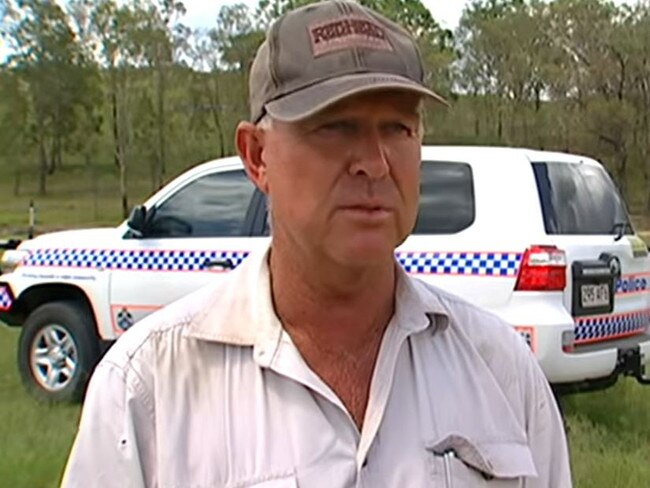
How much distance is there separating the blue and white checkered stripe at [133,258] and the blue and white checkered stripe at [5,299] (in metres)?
0.28

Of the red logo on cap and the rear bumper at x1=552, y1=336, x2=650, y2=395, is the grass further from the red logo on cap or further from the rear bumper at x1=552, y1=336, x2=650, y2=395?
the red logo on cap

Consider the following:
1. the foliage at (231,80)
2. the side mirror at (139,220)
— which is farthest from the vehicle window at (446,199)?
the foliage at (231,80)

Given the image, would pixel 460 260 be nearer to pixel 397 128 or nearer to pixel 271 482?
pixel 397 128

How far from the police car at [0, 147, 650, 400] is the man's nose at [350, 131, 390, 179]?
3719mm

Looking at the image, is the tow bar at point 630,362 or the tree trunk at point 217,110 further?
the tree trunk at point 217,110

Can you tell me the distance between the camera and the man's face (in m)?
1.62

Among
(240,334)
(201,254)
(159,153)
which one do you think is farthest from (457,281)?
(159,153)

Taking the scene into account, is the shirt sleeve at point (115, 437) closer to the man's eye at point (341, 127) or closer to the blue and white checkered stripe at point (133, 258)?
the man's eye at point (341, 127)

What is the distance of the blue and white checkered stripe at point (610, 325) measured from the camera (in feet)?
19.7

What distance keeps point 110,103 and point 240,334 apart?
47.9 meters

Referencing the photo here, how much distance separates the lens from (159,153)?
4641 cm

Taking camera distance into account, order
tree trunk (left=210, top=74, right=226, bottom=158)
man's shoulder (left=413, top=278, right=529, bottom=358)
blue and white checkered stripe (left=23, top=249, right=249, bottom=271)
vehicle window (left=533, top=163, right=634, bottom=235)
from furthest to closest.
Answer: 1. tree trunk (left=210, top=74, right=226, bottom=158)
2. blue and white checkered stripe (left=23, top=249, right=249, bottom=271)
3. vehicle window (left=533, top=163, right=634, bottom=235)
4. man's shoulder (left=413, top=278, right=529, bottom=358)

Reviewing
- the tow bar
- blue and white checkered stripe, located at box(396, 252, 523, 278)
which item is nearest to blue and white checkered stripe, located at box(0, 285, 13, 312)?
blue and white checkered stripe, located at box(396, 252, 523, 278)

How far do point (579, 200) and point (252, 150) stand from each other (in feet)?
15.9
